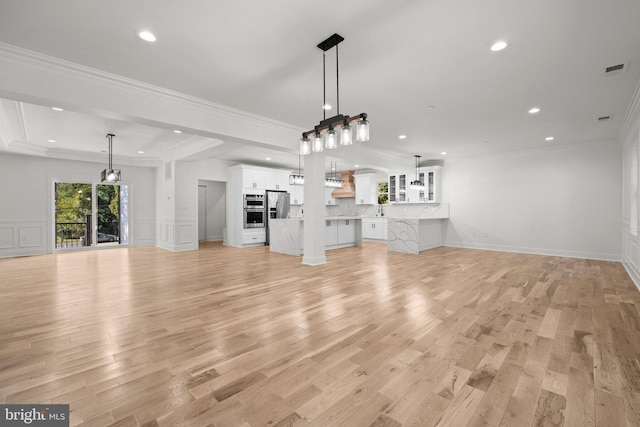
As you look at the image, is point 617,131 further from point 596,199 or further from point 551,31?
point 551,31

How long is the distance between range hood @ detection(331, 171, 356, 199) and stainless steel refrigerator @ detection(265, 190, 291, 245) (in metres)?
2.44

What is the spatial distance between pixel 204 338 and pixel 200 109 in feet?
10.4

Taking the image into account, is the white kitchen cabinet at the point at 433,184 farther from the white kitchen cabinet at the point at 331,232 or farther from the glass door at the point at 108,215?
the glass door at the point at 108,215

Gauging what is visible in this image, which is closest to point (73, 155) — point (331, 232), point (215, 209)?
point (215, 209)

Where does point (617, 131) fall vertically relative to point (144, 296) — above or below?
above

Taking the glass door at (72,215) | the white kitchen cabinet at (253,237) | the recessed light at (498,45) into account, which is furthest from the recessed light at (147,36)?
the glass door at (72,215)

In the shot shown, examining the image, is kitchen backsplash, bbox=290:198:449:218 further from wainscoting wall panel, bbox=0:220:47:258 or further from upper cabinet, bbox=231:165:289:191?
wainscoting wall panel, bbox=0:220:47:258

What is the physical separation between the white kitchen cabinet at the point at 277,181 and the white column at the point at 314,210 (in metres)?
3.73

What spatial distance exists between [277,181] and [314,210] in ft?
13.7

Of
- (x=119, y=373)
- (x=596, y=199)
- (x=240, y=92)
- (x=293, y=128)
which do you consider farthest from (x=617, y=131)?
(x=119, y=373)

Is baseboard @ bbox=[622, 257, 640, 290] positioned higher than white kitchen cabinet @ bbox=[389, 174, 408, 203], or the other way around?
white kitchen cabinet @ bbox=[389, 174, 408, 203]

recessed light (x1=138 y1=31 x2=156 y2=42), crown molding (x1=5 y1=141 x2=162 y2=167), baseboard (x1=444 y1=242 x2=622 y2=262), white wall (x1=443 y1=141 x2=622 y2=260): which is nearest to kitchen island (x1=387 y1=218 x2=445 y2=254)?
baseboard (x1=444 y1=242 x2=622 y2=262)

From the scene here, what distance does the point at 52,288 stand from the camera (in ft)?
13.2

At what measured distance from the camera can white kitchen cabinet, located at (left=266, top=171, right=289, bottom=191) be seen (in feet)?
30.2
